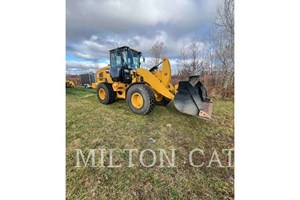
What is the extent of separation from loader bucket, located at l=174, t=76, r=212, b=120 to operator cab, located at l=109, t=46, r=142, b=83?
1.61 feet

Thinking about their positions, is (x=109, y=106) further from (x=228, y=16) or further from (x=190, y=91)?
(x=228, y=16)

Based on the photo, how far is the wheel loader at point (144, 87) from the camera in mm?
1675

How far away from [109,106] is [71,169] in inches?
25.2

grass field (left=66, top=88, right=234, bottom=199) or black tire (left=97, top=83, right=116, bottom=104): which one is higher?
black tire (left=97, top=83, right=116, bottom=104)

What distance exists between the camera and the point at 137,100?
195cm

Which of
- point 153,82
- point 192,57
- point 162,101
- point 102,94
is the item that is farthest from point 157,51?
point 102,94

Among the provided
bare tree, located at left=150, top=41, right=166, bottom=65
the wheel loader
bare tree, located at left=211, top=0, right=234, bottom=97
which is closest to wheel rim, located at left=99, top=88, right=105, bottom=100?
the wheel loader

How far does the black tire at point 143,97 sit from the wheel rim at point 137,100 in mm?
22

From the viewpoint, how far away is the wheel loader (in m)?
1.67

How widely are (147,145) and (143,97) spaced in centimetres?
54

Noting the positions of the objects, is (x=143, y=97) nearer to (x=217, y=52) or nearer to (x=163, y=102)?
(x=163, y=102)

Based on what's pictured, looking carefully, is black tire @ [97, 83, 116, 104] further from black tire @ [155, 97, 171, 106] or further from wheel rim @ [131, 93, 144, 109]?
black tire @ [155, 97, 171, 106]

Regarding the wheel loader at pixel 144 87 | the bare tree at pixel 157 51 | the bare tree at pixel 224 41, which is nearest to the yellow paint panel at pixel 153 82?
the wheel loader at pixel 144 87

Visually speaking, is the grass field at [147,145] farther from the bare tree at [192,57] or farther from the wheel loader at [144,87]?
the bare tree at [192,57]
